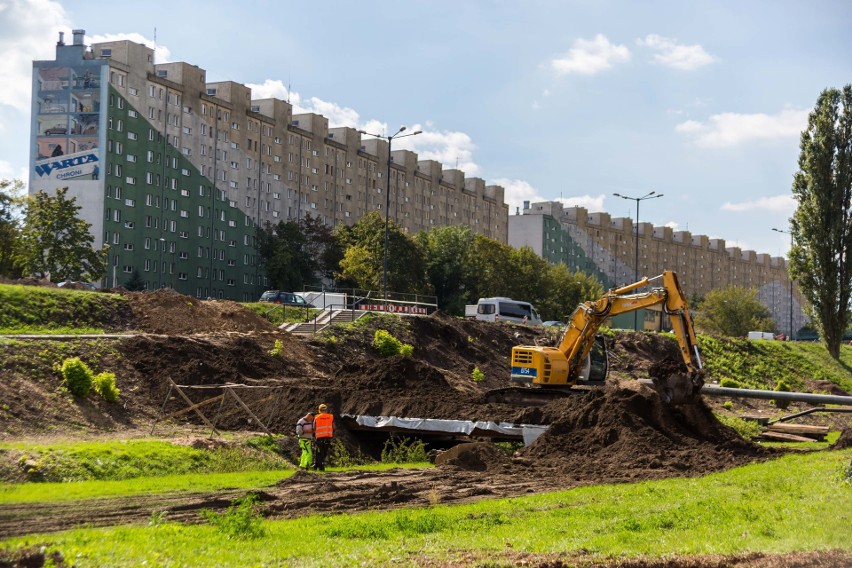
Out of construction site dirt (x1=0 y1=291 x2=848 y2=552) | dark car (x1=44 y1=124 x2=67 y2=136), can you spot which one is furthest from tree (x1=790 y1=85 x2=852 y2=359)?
dark car (x1=44 y1=124 x2=67 y2=136)

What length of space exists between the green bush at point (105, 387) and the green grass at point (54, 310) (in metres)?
6.88

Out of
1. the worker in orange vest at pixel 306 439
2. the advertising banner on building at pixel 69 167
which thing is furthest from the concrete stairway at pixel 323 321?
the advertising banner on building at pixel 69 167

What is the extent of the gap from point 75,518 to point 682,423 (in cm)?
1643

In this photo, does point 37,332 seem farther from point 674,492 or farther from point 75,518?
point 674,492

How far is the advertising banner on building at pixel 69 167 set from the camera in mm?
75188

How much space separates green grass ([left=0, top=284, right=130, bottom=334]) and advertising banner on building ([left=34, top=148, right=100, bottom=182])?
41722mm

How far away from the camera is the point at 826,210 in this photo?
2188 inches

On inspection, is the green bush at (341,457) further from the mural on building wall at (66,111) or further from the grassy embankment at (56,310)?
the mural on building wall at (66,111)

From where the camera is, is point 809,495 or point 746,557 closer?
point 746,557

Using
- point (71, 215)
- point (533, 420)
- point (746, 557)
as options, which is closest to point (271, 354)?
point (533, 420)

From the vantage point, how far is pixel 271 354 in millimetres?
35219

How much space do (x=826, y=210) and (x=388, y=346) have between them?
30.3 m

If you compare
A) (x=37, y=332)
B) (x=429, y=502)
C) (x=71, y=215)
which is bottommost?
(x=429, y=502)

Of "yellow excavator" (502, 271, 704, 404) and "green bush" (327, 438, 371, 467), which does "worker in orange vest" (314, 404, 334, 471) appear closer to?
"green bush" (327, 438, 371, 467)
